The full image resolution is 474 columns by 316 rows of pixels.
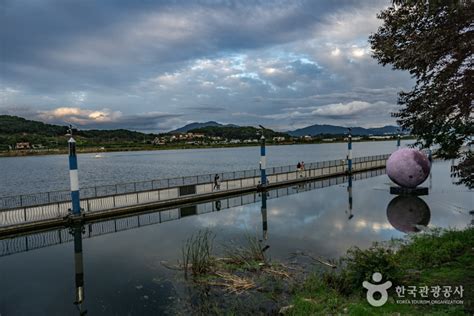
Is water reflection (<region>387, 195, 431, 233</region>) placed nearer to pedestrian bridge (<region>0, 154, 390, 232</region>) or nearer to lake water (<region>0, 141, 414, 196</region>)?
pedestrian bridge (<region>0, 154, 390, 232</region>)

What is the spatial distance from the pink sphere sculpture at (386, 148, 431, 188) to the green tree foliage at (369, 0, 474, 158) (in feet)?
52.0

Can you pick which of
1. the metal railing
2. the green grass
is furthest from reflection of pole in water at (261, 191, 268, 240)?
the green grass

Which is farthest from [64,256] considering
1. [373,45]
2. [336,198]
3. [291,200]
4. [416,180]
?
[416,180]

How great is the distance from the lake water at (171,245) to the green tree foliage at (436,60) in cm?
638

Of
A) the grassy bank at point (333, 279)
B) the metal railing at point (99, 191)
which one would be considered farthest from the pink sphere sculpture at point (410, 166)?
the grassy bank at point (333, 279)

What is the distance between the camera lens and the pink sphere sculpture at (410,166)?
2656 centimetres

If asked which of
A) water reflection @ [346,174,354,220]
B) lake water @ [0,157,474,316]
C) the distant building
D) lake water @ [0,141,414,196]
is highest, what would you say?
the distant building

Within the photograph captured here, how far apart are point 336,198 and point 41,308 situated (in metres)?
22.6

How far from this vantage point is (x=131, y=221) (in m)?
21.8

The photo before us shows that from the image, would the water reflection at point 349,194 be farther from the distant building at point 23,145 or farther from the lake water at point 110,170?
the distant building at point 23,145

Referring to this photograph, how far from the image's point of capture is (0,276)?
43.8ft

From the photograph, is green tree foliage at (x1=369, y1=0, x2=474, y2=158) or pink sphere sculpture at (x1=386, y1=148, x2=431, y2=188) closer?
green tree foliage at (x1=369, y1=0, x2=474, y2=158)

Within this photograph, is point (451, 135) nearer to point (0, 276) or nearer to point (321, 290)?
point (321, 290)

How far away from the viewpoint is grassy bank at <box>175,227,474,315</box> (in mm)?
8547
